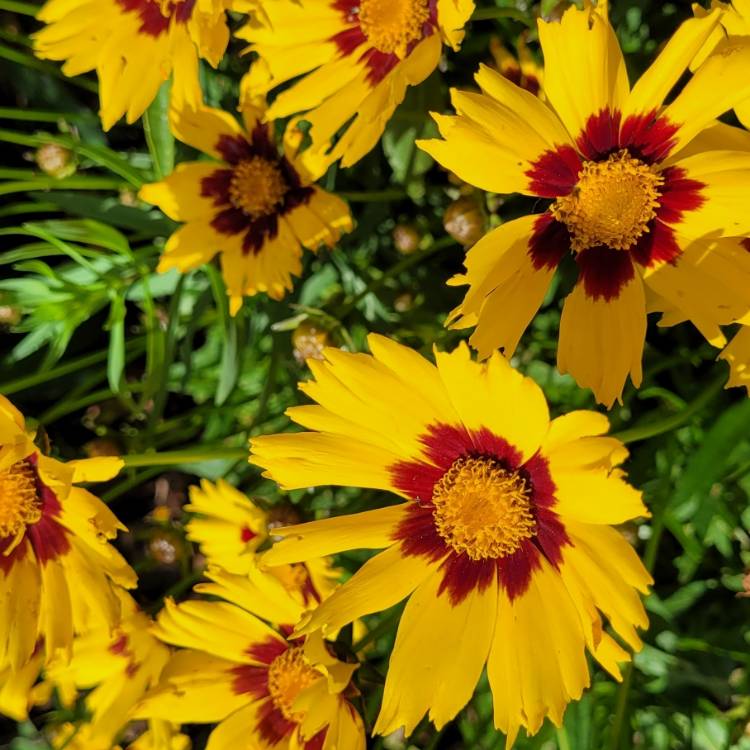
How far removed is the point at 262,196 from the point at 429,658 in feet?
2.71

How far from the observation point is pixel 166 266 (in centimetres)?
139

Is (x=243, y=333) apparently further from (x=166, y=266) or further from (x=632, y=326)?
(x=632, y=326)

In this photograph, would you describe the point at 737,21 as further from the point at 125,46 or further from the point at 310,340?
the point at 125,46

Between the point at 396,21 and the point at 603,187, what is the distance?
18.5 inches

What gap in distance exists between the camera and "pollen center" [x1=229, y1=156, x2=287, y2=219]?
1.47 metres

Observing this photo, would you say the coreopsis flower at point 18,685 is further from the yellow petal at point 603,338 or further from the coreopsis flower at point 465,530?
the yellow petal at point 603,338

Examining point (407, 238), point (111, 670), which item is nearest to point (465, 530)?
point (407, 238)

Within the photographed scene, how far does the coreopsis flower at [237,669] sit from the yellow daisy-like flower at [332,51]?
0.72 metres

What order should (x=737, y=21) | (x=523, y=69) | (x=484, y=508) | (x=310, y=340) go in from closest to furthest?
1. (x=737, y=21)
2. (x=484, y=508)
3. (x=523, y=69)
4. (x=310, y=340)

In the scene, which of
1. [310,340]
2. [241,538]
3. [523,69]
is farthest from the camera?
[241,538]

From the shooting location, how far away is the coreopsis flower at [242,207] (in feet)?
4.55

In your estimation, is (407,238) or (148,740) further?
(148,740)

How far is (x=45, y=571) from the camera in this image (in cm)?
134

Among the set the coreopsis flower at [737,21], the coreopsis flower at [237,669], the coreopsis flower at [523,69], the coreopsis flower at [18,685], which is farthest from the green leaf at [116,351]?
the coreopsis flower at [737,21]
